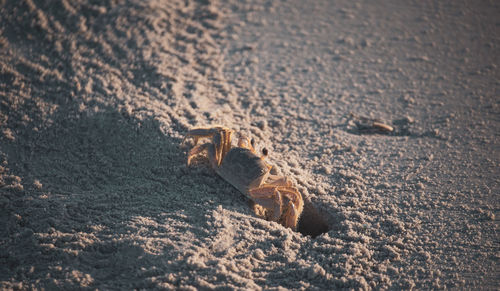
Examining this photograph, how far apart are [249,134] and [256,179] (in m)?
0.66

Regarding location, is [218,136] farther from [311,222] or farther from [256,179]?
[311,222]

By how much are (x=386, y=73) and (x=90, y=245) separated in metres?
3.31

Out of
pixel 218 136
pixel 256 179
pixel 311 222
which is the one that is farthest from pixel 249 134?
pixel 311 222

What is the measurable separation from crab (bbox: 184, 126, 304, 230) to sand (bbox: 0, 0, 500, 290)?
12cm

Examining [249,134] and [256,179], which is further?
[249,134]

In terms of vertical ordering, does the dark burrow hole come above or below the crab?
below

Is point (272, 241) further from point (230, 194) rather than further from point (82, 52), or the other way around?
point (82, 52)

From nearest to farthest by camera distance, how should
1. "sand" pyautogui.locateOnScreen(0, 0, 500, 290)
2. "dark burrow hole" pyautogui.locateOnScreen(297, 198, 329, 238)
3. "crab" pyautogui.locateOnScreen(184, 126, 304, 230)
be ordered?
"sand" pyautogui.locateOnScreen(0, 0, 500, 290), "crab" pyautogui.locateOnScreen(184, 126, 304, 230), "dark burrow hole" pyautogui.locateOnScreen(297, 198, 329, 238)

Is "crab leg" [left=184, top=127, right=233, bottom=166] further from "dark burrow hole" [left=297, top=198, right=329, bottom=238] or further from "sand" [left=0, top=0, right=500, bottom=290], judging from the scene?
"dark burrow hole" [left=297, top=198, right=329, bottom=238]

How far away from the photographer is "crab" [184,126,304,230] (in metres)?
2.43

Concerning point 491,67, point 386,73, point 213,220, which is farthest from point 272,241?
point 491,67

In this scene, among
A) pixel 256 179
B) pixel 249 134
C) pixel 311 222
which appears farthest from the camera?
pixel 249 134

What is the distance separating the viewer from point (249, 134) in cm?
301

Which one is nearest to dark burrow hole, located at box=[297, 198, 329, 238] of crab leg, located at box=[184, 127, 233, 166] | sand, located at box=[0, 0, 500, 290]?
sand, located at box=[0, 0, 500, 290]
